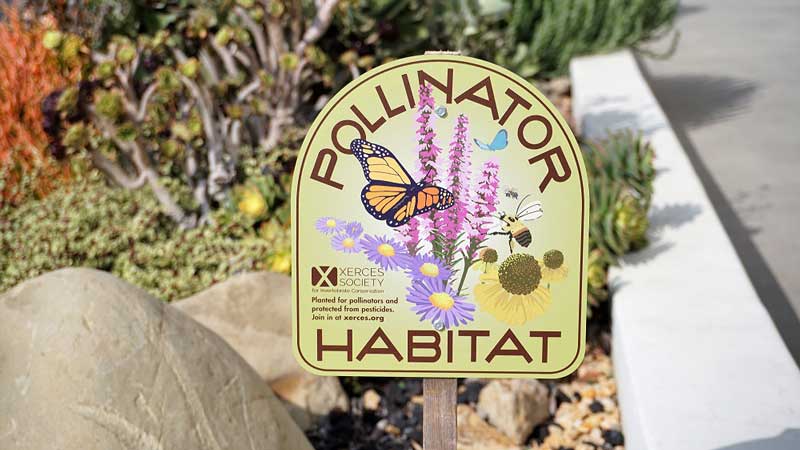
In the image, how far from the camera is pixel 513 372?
5.71 feet

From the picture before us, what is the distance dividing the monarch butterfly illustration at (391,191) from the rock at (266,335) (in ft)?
4.12

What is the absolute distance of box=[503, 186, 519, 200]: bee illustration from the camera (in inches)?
66.5

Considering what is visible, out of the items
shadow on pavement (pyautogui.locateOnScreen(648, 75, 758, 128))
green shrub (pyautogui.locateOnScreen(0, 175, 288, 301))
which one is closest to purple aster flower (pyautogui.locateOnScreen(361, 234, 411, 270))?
green shrub (pyautogui.locateOnScreen(0, 175, 288, 301))

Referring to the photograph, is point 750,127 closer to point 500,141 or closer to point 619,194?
point 619,194

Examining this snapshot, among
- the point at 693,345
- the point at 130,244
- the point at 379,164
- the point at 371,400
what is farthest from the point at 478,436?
the point at 130,244

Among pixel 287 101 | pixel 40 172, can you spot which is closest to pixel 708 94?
pixel 287 101

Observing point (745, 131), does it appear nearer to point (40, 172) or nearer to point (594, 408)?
point (594, 408)

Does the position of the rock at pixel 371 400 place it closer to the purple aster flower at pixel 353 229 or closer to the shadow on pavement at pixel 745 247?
the purple aster flower at pixel 353 229

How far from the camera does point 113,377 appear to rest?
6.50 ft

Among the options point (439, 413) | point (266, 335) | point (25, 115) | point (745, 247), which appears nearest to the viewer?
point (439, 413)

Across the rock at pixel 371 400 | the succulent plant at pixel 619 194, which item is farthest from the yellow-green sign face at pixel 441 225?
the succulent plant at pixel 619 194

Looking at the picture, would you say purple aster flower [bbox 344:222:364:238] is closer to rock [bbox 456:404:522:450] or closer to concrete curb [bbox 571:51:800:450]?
concrete curb [bbox 571:51:800:450]

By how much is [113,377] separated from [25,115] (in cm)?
252

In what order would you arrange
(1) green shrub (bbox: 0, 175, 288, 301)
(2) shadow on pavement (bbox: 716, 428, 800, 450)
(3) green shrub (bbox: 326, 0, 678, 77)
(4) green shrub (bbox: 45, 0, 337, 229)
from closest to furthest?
(2) shadow on pavement (bbox: 716, 428, 800, 450) → (1) green shrub (bbox: 0, 175, 288, 301) → (4) green shrub (bbox: 45, 0, 337, 229) → (3) green shrub (bbox: 326, 0, 678, 77)
